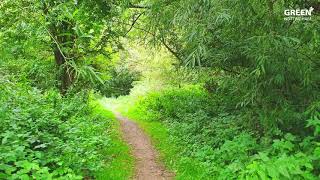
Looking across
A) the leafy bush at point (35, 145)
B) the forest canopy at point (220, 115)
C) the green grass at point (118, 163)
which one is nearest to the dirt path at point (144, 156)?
the green grass at point (118, 163)

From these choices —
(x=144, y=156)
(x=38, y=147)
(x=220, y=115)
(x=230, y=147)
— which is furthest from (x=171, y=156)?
(x=38, y=147)

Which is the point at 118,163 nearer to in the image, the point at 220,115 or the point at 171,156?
the point at 171,156

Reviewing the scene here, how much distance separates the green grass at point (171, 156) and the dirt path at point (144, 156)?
179mm

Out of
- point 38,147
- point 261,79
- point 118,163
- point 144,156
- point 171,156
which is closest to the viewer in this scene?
point 38,147

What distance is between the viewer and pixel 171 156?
8.47m

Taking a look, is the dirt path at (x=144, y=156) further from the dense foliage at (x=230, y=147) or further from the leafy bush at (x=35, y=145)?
the leafy bush at (x=35, y=145)

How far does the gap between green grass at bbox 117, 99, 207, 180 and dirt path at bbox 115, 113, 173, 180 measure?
179mm

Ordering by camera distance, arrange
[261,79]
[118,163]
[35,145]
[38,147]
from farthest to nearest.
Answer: [118,163], [261,79], [35,145], [38,147]

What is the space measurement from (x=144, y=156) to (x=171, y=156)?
27.6 inches

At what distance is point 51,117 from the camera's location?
6.43 meters

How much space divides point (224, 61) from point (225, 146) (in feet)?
8.63

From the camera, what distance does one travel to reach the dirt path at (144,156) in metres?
7.20

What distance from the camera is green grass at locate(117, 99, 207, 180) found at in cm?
690

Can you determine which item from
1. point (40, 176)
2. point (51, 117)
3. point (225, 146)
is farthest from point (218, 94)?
point (40, 176)
